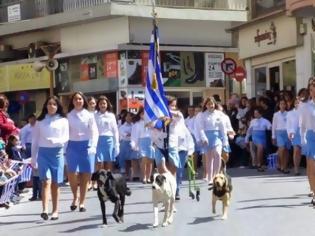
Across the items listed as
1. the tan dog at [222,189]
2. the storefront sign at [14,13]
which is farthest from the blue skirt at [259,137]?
the storefront sign at [14,13]

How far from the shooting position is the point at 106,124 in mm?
17031

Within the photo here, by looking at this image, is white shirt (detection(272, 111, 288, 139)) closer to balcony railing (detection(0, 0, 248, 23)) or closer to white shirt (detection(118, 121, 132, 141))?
white shirt (detection(118, 121, 132, 141))

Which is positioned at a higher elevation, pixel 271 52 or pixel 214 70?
pixel 271 52

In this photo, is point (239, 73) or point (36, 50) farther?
point (36, 50)

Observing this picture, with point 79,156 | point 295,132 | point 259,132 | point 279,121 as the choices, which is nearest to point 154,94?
point 79,156

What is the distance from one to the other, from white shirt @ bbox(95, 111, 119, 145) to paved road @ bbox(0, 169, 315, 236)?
1.37 m

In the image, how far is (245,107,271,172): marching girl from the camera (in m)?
21.6

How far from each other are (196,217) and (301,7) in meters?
12.1

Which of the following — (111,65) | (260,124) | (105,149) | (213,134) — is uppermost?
(111,65)

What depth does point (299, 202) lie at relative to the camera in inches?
543

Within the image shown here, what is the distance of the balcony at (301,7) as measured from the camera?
22531 mm

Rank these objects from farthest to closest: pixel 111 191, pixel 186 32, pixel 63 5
Result: pixel 63 5
pixel 186 32
pixel 111 191

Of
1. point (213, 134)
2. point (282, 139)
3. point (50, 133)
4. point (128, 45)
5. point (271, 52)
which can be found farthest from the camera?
point (128, 45)

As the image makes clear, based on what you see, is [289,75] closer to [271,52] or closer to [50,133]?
[271,52]
